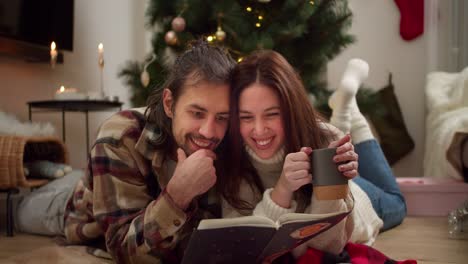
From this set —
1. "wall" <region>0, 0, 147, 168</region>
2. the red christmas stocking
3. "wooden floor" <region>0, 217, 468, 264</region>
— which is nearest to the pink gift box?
"wooden floor" <region>0, 217, 468, 264</region>

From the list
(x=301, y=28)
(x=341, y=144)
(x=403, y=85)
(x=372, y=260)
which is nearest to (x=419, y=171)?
(x=403, y=85)

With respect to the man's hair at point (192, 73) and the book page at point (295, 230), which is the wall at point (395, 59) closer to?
the man's hair at point (192, 73)

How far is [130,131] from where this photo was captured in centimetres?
108

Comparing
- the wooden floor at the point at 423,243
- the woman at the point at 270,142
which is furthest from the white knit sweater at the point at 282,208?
the wooden floor at the point at 423,243

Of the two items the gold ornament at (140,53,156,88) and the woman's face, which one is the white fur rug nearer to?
the gold ornament at (140,53,156,88)

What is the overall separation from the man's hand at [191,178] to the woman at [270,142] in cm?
14

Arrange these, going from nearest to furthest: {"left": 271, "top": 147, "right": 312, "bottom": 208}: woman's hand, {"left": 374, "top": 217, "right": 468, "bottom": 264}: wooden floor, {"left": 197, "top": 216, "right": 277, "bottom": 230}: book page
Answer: {"left": 197, "top": 216, "right": 277, "bottom": 230}: book page
{"left": 271, "top": 147, "right": 312, "bottom": 208}: woman's hand
{"left": 374, "top": 217, "right": 468, "bottom": 264}: wooden floor

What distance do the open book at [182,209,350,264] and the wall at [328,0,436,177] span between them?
7.52 feet

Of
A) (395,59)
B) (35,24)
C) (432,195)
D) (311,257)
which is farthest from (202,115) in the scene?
(395,59)

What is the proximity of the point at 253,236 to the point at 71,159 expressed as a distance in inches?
84.2

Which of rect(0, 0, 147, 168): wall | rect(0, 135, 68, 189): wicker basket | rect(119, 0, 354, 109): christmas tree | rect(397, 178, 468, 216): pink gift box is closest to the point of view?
rect(0, 135, 68, 189): wicker basket

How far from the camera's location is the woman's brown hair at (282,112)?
3.15 feet

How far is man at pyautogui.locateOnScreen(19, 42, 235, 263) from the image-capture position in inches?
35.2

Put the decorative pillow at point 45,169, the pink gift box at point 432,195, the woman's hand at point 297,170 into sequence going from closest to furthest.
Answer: the woman's hand at point 297,170 < the pink gift box at point 432,195 < the decorative pillow at point 45,169
